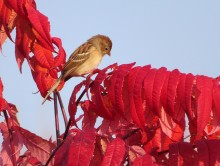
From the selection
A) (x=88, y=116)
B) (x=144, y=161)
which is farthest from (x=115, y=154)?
(x=88, y=116)

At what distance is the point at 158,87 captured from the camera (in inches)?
131

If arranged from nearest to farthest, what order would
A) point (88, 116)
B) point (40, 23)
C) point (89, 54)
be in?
point (40, 23), point (88, 116), point (89, 54)

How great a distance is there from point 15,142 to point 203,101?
1.53m

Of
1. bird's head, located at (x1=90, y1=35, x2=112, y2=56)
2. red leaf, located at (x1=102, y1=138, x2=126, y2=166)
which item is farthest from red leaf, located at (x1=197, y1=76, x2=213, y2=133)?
bird's head, located at (x1=90, y1=35, x2=112, y2=56)

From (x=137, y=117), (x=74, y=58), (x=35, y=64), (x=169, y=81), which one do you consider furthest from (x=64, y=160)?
(x=74, y=58)

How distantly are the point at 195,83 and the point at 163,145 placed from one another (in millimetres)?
641

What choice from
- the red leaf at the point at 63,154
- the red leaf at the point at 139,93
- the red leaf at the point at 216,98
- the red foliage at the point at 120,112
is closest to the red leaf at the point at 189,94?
the red foliage at the point at 120,112

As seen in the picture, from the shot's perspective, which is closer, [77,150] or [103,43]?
[77,150]

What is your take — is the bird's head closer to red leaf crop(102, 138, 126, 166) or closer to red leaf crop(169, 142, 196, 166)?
red leaf crop(169, 142, 196, 166)

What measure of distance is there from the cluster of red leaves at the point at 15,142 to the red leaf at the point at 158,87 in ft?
3.49

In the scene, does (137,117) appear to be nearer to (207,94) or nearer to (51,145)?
(207,94)

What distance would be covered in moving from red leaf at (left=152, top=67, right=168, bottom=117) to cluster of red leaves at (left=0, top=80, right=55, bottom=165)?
1.07m

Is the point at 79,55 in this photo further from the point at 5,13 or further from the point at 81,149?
the point at 81,149

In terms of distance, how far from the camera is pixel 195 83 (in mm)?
3439
